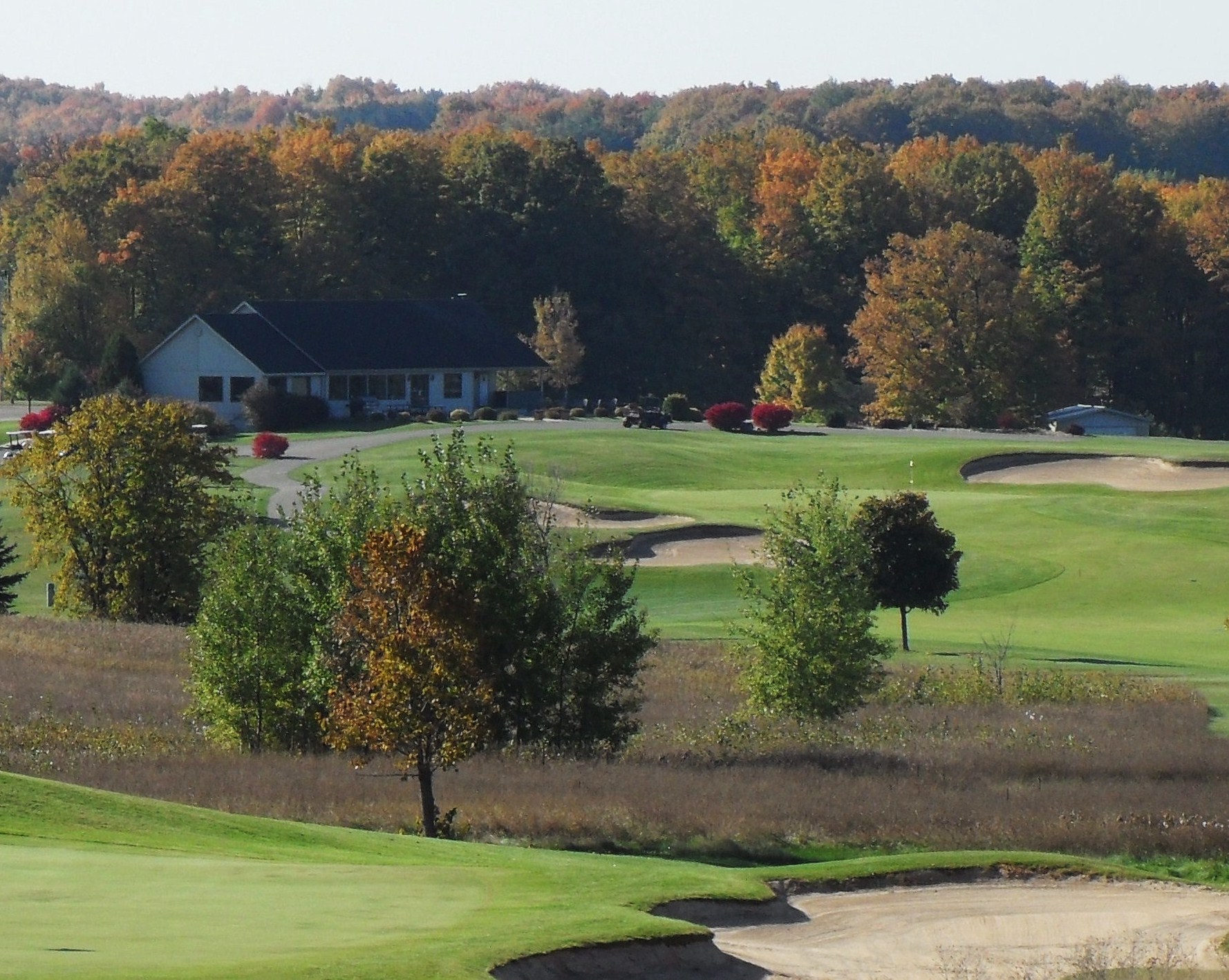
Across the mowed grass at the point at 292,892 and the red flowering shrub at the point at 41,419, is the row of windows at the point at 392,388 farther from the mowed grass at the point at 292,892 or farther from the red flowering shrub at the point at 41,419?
the mowed grass at the point at 292,892

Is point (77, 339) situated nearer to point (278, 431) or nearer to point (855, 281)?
point (278, 431)

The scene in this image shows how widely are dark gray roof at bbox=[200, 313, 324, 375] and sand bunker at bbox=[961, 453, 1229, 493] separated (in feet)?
118

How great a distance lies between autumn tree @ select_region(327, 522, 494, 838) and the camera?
2088cm

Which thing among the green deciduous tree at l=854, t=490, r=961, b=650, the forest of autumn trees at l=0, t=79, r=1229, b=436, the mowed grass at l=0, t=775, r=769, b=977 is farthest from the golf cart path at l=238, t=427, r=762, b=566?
the forest of autumn trees at l=0, t=79, r=1229, b=436

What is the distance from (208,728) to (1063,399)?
7778cm

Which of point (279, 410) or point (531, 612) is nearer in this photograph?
point (531, 612)

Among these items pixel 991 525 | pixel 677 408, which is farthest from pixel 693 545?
pixel 677 408

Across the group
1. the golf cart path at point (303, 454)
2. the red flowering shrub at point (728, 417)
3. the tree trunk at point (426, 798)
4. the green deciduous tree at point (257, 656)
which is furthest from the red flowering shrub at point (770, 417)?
the tree trunk at point (426, 798)

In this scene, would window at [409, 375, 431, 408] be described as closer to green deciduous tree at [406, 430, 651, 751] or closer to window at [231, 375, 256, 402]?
window at [231, 375, 256, 402]

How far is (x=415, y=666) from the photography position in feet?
68.6

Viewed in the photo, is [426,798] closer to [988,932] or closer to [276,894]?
[988,932]

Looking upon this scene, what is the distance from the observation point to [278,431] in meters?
82.4

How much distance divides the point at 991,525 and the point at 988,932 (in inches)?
1442

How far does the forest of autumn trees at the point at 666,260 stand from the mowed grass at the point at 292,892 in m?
80.0
